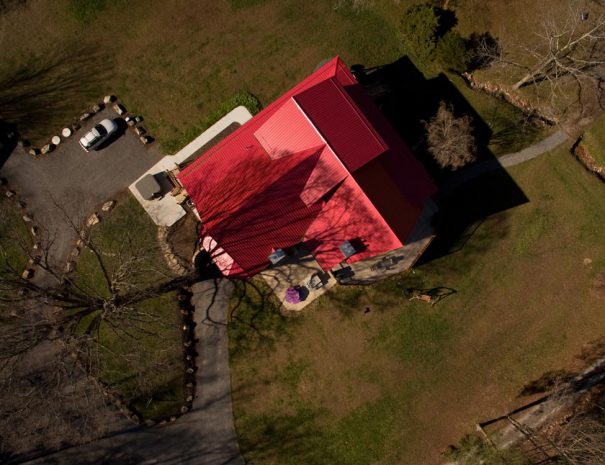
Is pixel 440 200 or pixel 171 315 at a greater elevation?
pixel 171 315

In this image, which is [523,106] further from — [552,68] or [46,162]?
[46,162]

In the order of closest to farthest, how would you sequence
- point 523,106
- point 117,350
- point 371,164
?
point 371,164 → point 117,350 → point 523,106

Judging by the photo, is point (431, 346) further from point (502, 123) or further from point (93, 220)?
point (93, 220)

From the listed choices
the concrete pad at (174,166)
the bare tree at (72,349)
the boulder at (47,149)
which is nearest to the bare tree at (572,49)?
the concrete pad at (174,166)

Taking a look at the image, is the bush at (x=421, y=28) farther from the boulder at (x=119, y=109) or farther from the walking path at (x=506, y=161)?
the boulder at (x=119, y=109)

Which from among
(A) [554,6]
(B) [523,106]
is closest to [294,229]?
(B) [523,106]

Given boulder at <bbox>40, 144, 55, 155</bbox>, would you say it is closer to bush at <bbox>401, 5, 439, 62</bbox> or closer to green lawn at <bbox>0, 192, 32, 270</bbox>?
green lawn at <bbox>0, 192, 32, 270</bbox>
